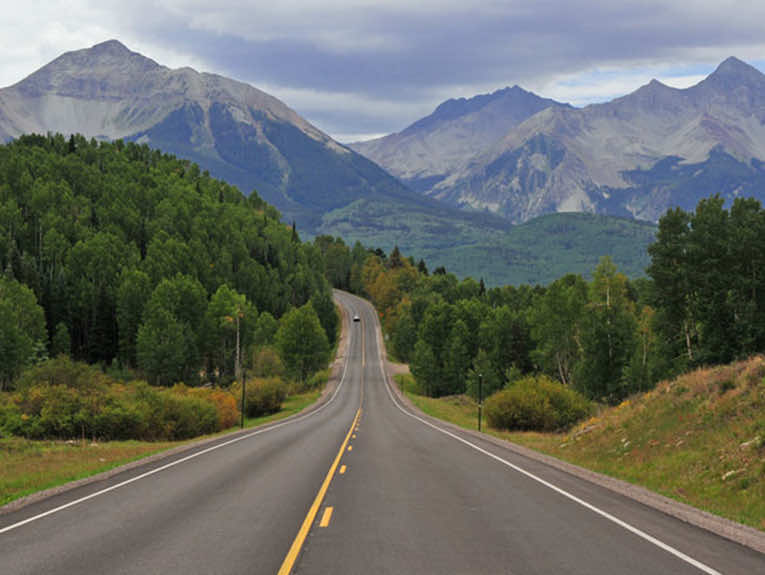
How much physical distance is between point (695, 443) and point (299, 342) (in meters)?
77.7

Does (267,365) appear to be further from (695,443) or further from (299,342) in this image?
(695,443)

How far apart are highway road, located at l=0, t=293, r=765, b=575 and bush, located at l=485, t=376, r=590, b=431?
20594 mm

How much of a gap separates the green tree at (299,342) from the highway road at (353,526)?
237 ft

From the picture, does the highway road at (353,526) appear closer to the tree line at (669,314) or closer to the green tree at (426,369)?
the tree line at (669,314)

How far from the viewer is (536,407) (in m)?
40.2

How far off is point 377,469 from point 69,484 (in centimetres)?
906

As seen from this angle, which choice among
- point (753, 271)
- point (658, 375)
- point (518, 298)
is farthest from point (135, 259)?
point (753, 271)

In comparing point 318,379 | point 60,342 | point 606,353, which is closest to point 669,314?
point 606,353

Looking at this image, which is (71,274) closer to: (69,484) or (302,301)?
(302,301)

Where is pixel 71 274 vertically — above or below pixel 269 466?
above

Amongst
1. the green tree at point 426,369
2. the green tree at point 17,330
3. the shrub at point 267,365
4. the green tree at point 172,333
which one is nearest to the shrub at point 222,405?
the shrub at point 267,365

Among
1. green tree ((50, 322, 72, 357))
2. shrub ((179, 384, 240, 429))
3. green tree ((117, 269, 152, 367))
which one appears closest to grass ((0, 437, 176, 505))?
shrub ((179, 384, 240, 429))

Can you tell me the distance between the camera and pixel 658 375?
6250 centimetres

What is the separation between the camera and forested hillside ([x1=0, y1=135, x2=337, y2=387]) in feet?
283
